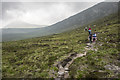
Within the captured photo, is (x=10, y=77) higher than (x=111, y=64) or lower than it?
lower

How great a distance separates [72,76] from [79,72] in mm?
1192

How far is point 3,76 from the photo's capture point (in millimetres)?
14000

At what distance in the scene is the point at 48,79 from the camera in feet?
38.2

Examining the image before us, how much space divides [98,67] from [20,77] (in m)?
12.4

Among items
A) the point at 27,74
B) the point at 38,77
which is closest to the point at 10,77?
the point at 27,74

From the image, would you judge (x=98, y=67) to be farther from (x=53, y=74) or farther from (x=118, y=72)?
(x=53, y=74)

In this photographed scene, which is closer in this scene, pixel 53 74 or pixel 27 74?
pixel 53 74

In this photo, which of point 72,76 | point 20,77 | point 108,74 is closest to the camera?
point 108,74

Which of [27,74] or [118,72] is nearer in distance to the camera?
[118,72]

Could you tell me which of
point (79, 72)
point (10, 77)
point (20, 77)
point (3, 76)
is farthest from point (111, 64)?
point (3, 76)

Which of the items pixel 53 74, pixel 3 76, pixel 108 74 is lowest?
pixel 3 76

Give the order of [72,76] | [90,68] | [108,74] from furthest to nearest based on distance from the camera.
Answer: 1. [90,68]
2. [72,76]
3. [108,74]

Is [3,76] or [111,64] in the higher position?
[111,64]

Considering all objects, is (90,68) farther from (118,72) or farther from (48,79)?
(48,79)
